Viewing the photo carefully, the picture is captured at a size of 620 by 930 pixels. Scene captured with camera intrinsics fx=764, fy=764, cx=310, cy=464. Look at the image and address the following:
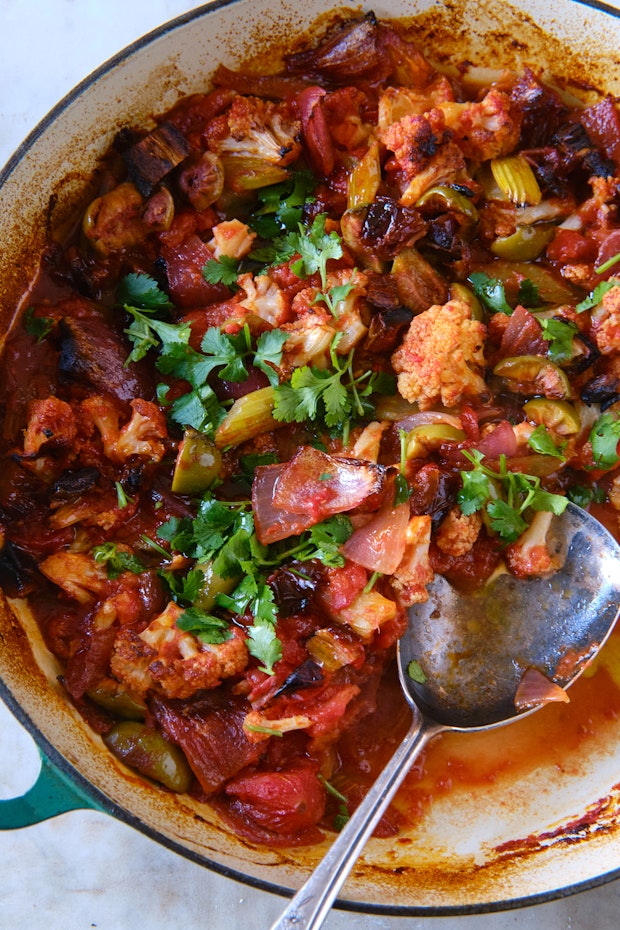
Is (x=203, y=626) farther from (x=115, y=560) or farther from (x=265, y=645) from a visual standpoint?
(x=115, y=560)

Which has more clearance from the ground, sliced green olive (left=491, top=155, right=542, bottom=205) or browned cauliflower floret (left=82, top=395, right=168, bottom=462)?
browned cauliflower floret (left=82, top=395, right=168, bottom=462)

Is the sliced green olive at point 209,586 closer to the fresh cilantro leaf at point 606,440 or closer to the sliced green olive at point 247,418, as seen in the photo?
the sliced green olive at point 247,418

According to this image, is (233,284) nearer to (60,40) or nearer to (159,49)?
(159,49)

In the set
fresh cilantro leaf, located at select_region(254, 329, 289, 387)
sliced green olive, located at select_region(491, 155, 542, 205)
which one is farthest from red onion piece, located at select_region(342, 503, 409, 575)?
sliced green olive, located at select_region(491, 155, 542, 205)

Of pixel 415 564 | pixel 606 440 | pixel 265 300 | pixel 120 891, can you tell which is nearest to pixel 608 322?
pixel 606 440

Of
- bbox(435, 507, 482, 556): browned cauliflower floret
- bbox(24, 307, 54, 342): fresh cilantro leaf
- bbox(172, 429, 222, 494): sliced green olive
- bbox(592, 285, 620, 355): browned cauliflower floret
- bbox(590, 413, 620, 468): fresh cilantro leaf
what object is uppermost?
bbox(24, 307, 54, 342): fresh cilantro leaf

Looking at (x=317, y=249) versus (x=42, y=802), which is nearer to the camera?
(x=42, y=802)

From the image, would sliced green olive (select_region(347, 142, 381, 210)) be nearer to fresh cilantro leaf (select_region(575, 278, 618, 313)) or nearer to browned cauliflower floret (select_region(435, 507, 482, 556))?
fresh cilantro leaf (select_region(575, 278, 618, 313))
